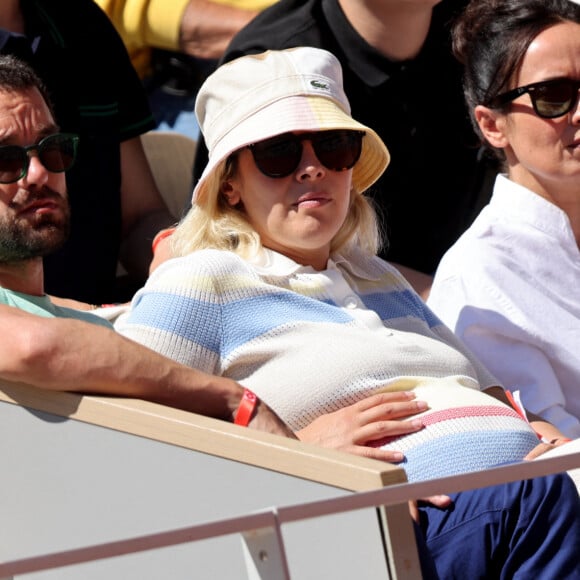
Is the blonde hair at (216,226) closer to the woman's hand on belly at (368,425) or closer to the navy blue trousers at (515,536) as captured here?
the woman's hand on belly at (368,425)

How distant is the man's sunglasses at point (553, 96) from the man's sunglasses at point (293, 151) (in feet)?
2.23

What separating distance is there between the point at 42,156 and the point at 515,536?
1.09 m

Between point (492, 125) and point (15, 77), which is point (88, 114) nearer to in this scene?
point (15, 77)

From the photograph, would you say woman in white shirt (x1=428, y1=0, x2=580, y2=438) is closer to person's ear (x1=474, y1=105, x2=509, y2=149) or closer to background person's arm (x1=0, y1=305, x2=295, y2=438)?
person's ear (x1=474, y1=105, x2=509, y2=149)

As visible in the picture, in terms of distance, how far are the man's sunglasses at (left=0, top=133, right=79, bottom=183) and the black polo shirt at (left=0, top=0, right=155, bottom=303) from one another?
2.46 ft

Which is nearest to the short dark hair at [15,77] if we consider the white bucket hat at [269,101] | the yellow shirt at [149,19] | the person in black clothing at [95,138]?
the white bucket hat at [269,101]

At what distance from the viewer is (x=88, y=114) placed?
11.7 feet

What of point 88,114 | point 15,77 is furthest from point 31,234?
point 88,114

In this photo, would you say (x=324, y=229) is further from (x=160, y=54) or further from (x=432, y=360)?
(x=160, y=54)

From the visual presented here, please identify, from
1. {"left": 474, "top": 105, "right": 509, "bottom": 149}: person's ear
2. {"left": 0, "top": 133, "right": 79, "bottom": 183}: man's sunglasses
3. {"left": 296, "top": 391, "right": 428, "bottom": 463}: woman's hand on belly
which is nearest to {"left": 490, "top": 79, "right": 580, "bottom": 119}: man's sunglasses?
{"left": 474, "top": 105, "right": 509, "bottom": 149}: person's ear

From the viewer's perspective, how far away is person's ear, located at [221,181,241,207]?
9.26ft

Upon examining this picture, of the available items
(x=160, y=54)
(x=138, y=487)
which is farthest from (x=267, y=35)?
(x=138, y=487)

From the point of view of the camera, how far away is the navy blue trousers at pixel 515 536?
215cm

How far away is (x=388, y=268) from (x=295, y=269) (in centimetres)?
33
